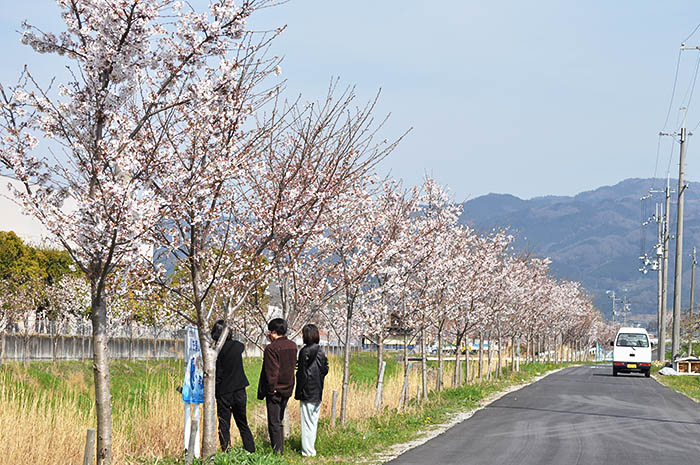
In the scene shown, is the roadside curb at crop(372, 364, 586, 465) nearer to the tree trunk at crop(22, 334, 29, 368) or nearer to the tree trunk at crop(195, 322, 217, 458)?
the tree trunk at crop(195, 322, 217, 458)

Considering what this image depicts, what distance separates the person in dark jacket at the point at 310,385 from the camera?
12828 millimetres

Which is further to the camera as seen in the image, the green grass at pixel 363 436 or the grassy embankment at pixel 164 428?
the green grass at pixel 363 436

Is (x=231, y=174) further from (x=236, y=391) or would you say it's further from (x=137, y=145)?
(x=236, y=391)

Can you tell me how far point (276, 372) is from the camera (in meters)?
12.5

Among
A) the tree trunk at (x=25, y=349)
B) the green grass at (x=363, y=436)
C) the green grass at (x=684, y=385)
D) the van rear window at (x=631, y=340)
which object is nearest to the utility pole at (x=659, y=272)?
the van rear window at (x=631, y=340)

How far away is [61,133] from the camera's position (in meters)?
8.02

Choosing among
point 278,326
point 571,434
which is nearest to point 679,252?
point 571,434

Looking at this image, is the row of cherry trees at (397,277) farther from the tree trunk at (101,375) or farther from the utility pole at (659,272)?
the utility pole at (659,272)

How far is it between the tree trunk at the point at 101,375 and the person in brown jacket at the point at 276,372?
4.19 metres

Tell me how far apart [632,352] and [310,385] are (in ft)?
129

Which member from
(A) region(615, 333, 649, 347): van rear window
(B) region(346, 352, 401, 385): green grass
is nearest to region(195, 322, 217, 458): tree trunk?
(B) region(346, 352, 401, 385): green grass

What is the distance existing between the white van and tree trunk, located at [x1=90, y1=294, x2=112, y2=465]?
4348 centimetres

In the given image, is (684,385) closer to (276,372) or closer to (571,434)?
(571,434)

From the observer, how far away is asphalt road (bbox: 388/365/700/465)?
13422 mm
